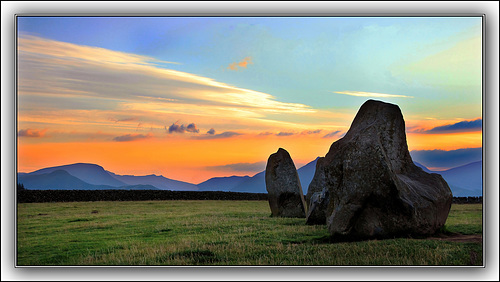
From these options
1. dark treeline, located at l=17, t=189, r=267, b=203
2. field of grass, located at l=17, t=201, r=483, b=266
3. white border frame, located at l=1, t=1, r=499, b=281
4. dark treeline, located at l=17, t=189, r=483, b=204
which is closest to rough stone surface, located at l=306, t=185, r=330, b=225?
field of grass, located at l=17, t=201, r=483, b=266

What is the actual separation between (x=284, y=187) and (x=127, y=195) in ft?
90.6

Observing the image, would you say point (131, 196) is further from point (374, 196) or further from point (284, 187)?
point (374, 196)

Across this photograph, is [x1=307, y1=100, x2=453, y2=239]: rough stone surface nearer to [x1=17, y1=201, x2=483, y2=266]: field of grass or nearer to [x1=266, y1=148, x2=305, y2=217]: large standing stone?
[x1=17, y1=201, x2=483, y2=266]: field of grass

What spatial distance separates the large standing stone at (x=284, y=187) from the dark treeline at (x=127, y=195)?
21.5 metres

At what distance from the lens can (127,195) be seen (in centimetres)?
4703

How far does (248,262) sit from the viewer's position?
11.5m

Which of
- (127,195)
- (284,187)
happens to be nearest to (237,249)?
(284,187)

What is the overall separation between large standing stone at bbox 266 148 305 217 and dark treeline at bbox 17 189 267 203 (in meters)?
21.5

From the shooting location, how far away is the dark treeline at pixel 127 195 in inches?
1576

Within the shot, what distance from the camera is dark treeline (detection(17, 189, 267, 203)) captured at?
40.0 metres

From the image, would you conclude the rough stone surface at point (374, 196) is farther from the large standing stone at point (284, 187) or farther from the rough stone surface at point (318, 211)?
the large standing stone at point (284, 187)

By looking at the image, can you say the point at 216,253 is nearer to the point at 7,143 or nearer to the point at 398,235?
the point at 398,235

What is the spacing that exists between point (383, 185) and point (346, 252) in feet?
7.87

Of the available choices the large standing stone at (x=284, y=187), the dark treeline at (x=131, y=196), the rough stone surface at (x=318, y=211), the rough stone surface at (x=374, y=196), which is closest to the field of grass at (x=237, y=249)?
the rough stone surface at (x=374, y=196)
